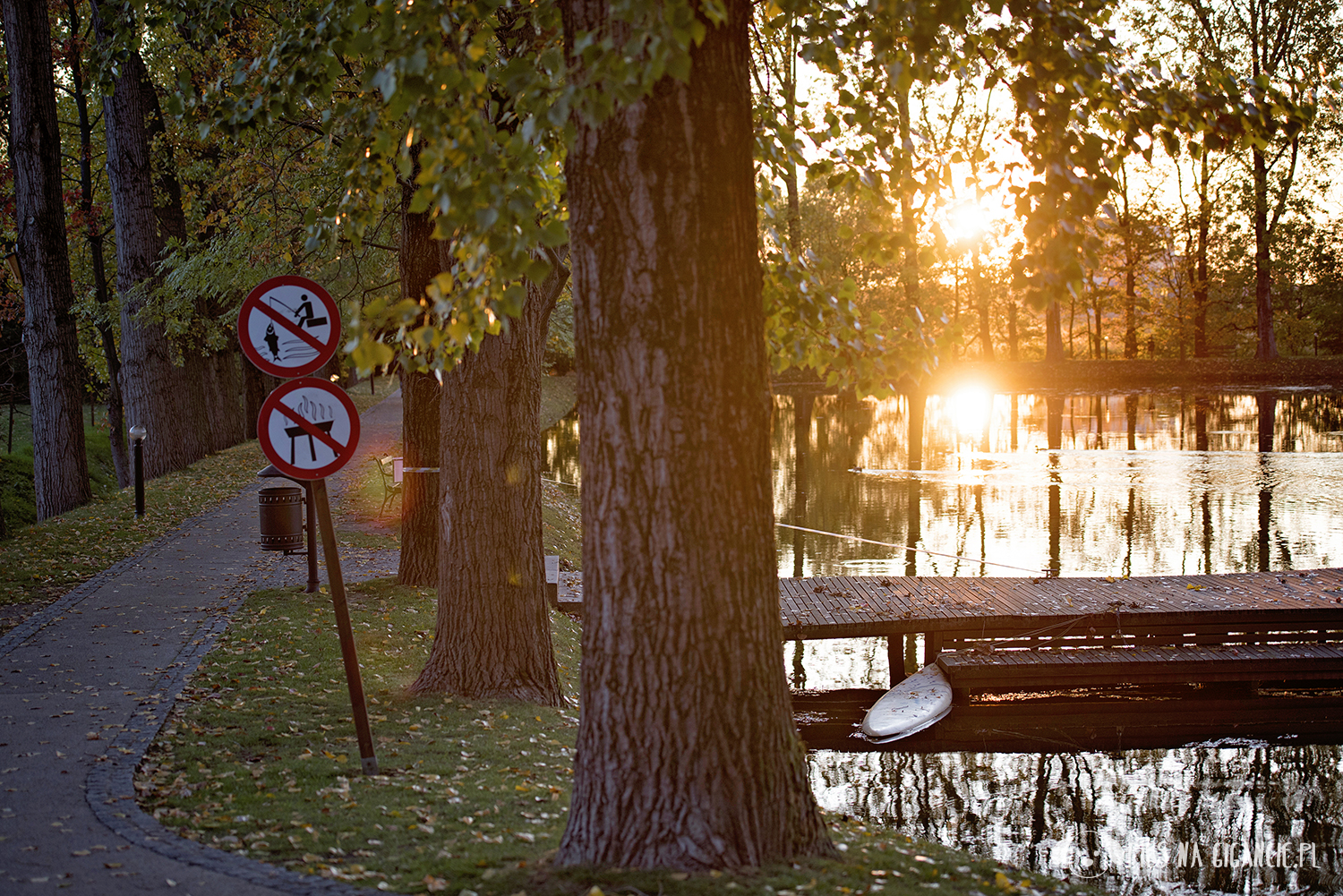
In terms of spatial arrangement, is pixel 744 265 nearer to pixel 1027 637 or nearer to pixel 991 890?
pixel 991 890

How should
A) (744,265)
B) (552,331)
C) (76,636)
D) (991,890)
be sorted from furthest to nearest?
(552,331) → (76,636) → (991,890) → (744,265)

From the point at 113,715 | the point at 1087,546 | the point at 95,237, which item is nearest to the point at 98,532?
the point at 113,715

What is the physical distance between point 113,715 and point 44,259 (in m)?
12.7

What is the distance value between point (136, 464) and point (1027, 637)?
12.4 m

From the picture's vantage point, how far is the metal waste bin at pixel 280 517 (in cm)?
1234

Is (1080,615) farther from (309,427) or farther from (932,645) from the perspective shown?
(309,427)

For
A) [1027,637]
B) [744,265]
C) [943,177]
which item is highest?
[943,177]

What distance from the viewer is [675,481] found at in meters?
4.42

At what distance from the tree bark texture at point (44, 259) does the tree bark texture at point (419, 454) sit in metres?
8.57

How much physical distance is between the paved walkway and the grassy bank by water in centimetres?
18

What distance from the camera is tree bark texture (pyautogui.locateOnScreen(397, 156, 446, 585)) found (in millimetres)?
10453

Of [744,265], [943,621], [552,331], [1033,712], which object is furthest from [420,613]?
[552,331]

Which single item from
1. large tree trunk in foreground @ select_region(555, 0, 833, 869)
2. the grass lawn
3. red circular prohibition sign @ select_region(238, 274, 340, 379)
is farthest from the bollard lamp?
large tree trunk in foreground @ select_region(555, 0, 833, 869)

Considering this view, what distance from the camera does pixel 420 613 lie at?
35.6 ft
